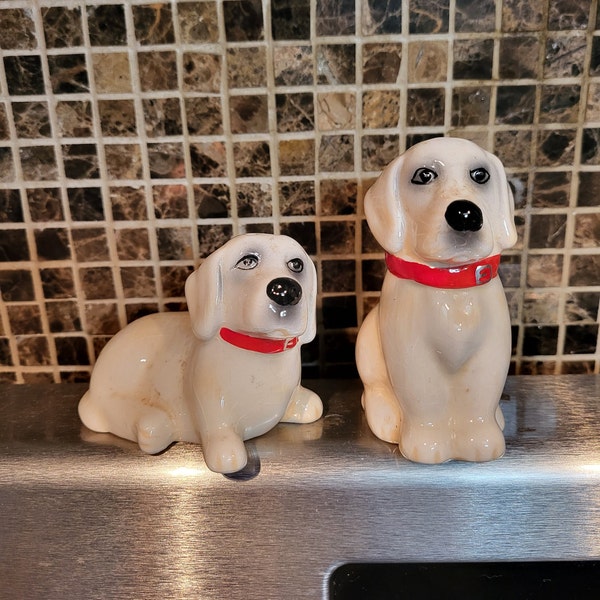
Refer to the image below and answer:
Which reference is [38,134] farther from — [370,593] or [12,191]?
[370,593]

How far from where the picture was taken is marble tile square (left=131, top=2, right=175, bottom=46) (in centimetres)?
63

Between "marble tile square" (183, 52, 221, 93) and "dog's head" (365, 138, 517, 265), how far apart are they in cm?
21

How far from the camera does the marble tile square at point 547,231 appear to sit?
688mm

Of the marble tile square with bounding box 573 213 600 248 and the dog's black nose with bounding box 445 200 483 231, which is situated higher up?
the dog's black nose with bounding box 445 200 483 231

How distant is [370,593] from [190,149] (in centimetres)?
45

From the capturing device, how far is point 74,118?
661 mm

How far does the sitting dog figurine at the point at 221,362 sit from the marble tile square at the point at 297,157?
14 cm

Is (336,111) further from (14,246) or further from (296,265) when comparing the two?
(14,246)

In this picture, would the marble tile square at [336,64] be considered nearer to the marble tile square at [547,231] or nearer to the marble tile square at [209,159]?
the marble tile square at [209,159]

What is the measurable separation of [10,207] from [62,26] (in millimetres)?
189

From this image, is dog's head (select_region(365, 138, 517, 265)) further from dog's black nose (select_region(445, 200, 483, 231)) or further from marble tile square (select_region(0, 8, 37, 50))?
marble tile square (select_region(0, 8, 37, 50))

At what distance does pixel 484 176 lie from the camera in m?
0.54

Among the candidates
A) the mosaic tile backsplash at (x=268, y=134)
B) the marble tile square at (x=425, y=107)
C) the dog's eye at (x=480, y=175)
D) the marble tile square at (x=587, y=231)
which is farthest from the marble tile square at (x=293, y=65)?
the marble tile square at (x=587, y=231)

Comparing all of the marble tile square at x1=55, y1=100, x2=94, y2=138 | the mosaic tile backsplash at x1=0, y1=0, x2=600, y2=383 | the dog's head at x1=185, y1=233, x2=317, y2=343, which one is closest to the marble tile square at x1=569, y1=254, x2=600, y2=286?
the mosaic tile backsplash at x1=0, y1=0, x2=600, y2=383
